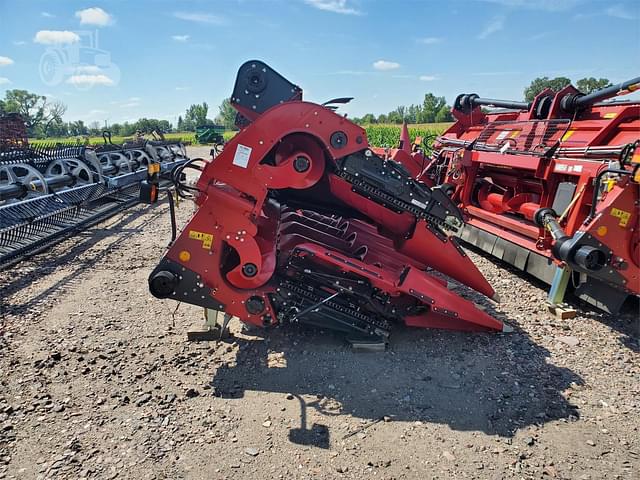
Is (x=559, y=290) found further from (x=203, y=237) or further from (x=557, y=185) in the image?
(x=203, y=237)

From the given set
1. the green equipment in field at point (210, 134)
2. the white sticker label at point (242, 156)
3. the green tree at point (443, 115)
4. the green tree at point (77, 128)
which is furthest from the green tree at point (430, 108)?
the white sticker label at point (242, 156)

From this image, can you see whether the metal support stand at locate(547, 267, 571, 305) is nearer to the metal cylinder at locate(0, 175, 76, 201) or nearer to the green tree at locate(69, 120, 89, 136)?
the metal cylinder at locate(0, 175, 76, 201)

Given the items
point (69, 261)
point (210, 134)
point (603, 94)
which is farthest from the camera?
point (210, 134)

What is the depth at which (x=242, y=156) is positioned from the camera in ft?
10.5

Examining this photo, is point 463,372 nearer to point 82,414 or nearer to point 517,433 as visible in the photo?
point 517,433

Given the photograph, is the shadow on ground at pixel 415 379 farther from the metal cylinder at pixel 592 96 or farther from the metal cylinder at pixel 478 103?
the metal cylinder at pixel 478 103

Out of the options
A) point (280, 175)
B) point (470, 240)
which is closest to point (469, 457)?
point (280, 175)

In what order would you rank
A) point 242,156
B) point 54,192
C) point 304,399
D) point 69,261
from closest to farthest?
point 304,399, point 242,156, point 69,261, point 54,192

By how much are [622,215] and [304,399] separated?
336cm

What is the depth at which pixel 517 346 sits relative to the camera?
373cm

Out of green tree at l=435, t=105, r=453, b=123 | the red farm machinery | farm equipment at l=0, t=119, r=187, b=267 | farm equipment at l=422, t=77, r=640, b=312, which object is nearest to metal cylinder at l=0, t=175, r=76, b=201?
farm equipment at l=0, t=119, r=187, b=267

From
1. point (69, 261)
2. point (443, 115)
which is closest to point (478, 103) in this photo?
point (69, 261)

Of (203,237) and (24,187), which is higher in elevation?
(203,237)

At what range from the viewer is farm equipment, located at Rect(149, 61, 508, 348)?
10.5 feet
